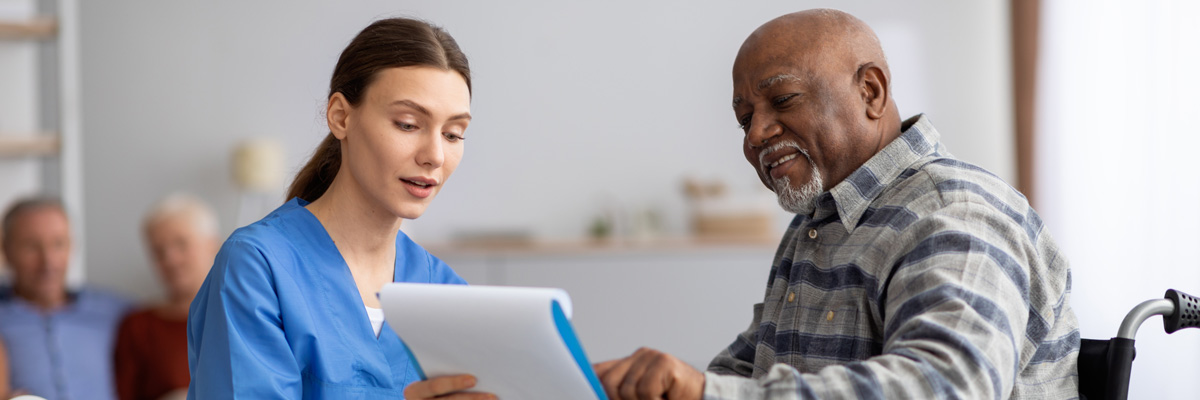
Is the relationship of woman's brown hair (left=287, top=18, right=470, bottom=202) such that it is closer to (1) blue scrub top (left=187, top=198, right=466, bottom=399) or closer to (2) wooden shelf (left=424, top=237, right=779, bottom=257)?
(1) blue scrub top (left=187, top=198, right=466, bottom=399)

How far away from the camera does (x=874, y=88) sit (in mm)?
1318

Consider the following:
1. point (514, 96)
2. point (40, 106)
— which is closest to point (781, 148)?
point (40, 106)

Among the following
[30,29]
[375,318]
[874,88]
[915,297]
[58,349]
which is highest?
[30,29]

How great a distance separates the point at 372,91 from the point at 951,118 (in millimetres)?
3847

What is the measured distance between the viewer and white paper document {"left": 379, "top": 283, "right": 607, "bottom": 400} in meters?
0.95

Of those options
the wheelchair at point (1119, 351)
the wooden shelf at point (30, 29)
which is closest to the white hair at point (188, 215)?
the wooden shelf at point (30, 29)

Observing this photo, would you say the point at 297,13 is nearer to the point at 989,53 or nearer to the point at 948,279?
the point at 989,53

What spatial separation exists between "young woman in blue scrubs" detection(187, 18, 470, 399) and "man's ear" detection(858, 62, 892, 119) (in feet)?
1.86

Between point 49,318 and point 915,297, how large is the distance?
3.10 m

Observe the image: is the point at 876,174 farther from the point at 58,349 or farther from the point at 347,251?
the point at 58,349

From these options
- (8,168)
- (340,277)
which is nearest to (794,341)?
(340,277)

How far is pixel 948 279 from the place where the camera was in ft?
3.27

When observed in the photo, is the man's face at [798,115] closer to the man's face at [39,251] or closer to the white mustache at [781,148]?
the white mustache at [781,148]

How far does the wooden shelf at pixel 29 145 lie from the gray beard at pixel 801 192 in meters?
3.03
